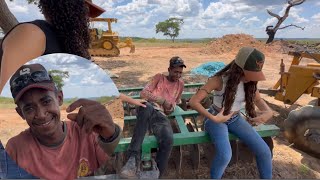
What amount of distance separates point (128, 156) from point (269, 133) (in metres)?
1.63

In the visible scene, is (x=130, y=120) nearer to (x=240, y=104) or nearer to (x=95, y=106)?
(x=240, y=104)

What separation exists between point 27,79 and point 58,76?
0.22 feet

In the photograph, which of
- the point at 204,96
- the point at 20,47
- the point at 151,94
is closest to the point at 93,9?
the point at 20,47

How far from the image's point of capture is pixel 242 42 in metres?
21.5

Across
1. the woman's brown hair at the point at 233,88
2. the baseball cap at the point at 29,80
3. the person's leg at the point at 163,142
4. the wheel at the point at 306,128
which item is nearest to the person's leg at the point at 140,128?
the person's leg at the point at 163,142

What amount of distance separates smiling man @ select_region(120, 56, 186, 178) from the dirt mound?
17.3m

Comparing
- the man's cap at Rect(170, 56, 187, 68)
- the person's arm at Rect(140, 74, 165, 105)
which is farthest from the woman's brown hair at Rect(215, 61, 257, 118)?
the person's arm at Rect(140, 74, 165, 105)

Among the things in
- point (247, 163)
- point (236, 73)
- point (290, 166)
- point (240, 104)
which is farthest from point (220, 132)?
point (290, 166)

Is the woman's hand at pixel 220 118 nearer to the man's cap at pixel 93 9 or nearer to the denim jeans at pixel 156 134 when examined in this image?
the denim jeans at pixel 156 134

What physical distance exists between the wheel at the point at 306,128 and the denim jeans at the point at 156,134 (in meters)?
2.19

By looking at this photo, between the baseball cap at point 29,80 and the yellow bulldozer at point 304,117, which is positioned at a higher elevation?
the baseball cap at point 29,80

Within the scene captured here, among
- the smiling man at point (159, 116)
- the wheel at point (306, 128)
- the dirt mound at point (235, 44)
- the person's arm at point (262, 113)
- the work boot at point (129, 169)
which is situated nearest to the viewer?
the person's arm at point (262, 113)

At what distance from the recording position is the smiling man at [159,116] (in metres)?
2.99

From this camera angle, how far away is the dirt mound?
20547mm
